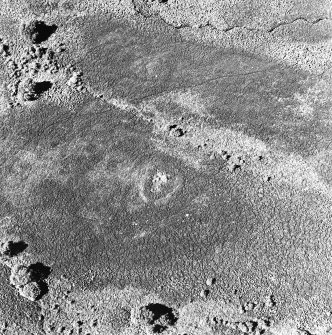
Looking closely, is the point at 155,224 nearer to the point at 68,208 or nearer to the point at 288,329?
the point at 68,208

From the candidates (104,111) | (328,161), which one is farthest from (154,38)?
(328,161)

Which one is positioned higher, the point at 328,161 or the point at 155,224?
the point at 328,161

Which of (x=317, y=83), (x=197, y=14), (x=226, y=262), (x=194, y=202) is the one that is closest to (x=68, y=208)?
(x=194, y=202)

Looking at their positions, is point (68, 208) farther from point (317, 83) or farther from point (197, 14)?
point (317, 83)

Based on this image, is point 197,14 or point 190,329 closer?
point 190,329

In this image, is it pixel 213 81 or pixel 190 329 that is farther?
pixel 213 81

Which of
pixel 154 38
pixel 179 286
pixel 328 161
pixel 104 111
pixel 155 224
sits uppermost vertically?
pixel 154 38
